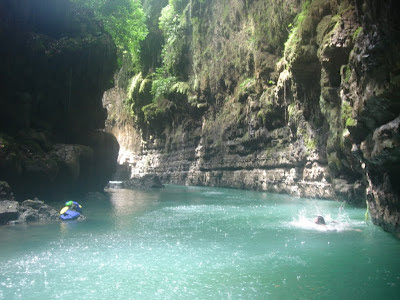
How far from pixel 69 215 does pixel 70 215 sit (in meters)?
0.03

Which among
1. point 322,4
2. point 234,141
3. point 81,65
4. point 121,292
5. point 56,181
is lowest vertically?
point 121,292

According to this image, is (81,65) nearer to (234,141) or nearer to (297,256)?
(234,141)

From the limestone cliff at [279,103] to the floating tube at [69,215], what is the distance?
982cm

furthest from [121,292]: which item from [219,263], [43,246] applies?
[43,246]

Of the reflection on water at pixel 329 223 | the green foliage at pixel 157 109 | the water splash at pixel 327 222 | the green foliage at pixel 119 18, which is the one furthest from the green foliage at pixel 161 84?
the reflection on water at pixel 329 223

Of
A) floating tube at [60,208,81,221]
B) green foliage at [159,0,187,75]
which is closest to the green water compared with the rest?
floating tube at [60,208,81,221]

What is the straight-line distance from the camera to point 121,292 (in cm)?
602

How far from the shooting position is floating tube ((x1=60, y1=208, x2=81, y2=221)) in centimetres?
1277

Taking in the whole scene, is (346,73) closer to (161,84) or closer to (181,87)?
(181,87)

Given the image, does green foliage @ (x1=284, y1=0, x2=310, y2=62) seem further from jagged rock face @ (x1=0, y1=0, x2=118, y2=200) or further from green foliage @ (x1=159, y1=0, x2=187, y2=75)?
green foliage @ (x1=159, y1=0, x2=187, y2=75)

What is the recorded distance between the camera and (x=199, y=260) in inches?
310

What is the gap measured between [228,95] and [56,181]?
18.3 meters

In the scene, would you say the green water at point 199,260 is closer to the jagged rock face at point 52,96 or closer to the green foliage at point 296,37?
the jagged rock face at point 52,96

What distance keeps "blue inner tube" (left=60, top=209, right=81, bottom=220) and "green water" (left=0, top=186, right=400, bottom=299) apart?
24.0 inches
